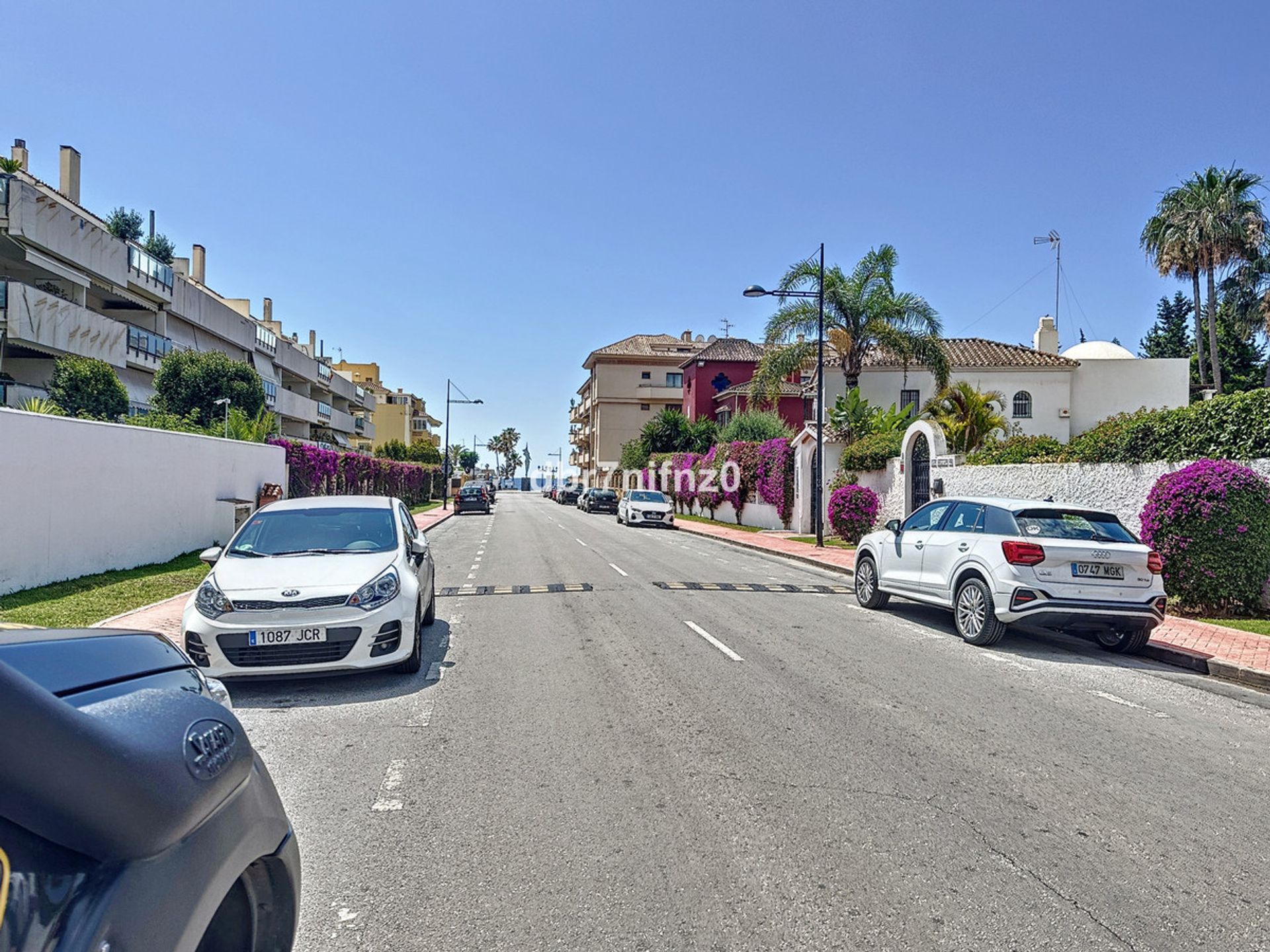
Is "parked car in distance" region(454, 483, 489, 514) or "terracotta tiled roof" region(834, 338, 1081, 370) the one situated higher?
"terracotta tiled roof" region(834, 338, 1081, 370)

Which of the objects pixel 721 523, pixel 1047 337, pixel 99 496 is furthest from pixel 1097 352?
pixel 99 496

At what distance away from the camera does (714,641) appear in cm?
938

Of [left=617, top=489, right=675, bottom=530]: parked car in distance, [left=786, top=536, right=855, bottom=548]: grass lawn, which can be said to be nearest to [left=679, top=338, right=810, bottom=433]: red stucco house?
[left=617, top=489, right=675, bottom=530]: parked car in distance

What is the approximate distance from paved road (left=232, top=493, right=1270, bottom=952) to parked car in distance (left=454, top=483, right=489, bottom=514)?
135 feet

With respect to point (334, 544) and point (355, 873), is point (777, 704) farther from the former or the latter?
point (334, 544)

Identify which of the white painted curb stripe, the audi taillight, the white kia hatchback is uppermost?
the audi taillight

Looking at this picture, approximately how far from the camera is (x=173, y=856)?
1.75m

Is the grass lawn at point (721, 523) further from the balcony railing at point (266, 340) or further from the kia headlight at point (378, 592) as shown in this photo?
the balcony railing at point (266, 340)

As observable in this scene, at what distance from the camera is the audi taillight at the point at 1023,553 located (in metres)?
9.12

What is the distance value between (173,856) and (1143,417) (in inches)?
596

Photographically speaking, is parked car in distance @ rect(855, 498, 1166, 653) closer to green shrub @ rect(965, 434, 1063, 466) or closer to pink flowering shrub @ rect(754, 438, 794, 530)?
green shrub @ rect(965, 434, 1063, 466)

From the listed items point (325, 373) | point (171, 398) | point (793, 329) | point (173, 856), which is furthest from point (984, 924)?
point (325, 373)

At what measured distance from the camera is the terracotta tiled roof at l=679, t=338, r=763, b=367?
2530 inches

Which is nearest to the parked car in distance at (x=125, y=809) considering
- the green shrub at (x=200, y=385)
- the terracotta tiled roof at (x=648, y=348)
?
the green shrub at (x=200, y=385)
